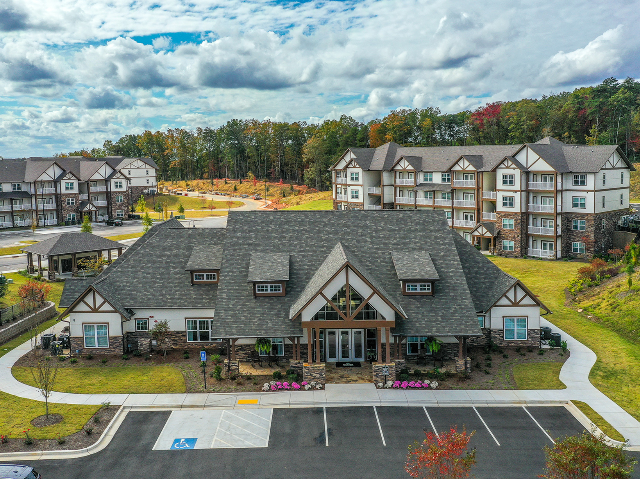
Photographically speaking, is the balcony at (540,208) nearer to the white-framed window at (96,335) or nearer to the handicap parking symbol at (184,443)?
the white-framed window at (96,335)

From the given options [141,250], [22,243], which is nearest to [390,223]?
[141,250]

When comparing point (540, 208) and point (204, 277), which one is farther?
point (540, 208)

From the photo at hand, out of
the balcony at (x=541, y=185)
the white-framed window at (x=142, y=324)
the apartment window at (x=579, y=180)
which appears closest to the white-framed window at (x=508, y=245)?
the balcony at (x=541, y=185)

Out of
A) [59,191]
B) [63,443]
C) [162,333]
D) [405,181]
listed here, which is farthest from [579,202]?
[59,191]

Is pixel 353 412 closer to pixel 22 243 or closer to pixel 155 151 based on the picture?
pixel 22 243

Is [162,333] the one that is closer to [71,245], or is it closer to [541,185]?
[71,245]

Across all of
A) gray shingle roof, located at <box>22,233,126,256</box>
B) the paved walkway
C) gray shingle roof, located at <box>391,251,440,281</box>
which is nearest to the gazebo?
gray shingle roof, located at <box>22,233,126,256</box>
